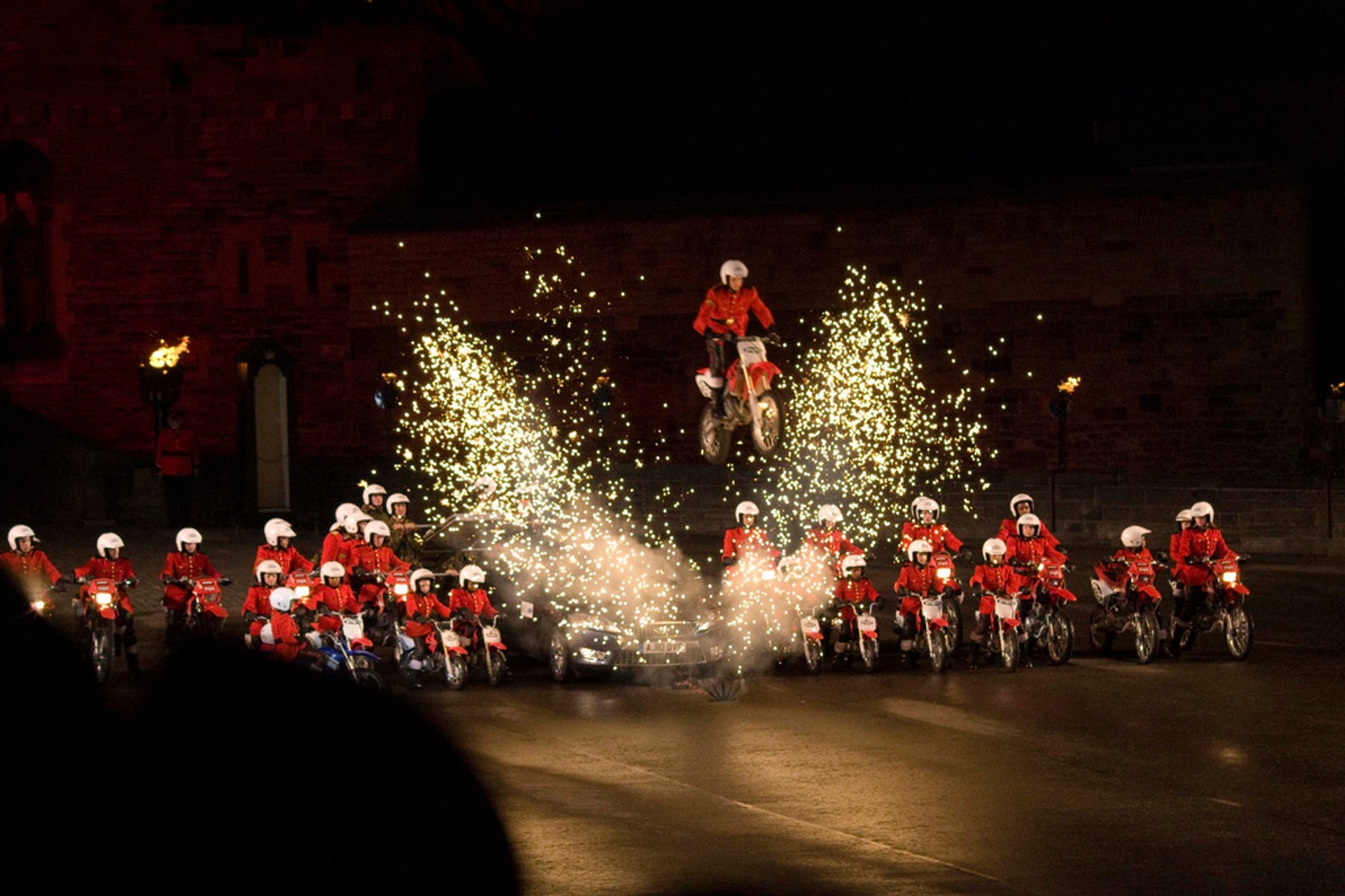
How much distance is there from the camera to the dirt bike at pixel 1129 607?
21.4m

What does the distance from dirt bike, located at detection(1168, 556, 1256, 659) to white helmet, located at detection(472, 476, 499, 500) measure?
27.6ft

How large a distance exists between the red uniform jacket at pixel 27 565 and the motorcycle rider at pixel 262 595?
84.2 inches

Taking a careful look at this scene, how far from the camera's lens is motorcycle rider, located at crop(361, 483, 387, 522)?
22.2 metres

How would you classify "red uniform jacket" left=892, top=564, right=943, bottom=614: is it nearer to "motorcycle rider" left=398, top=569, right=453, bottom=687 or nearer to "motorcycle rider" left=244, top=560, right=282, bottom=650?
"motorcycle rider" left=398, top=569, right=453, bottom=687

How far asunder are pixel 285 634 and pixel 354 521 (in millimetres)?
1903

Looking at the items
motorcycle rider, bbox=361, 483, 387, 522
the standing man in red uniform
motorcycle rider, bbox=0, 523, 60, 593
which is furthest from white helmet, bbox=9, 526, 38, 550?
the standing man in red uniform

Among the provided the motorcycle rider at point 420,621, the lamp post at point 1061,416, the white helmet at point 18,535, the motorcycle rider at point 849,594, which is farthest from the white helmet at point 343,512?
the lamp post at point 1061,416

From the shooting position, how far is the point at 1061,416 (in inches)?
1323

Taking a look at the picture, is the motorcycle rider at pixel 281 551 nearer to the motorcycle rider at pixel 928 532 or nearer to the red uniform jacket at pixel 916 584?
the red uniform jacket at pixel 916 584

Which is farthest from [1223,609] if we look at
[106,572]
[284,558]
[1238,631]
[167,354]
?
[167,354]

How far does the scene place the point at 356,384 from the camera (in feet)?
130

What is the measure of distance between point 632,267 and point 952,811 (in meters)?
24.8

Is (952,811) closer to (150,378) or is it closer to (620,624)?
(620,624)

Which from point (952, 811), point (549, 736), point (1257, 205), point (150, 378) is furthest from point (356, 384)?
point (952, 811)
